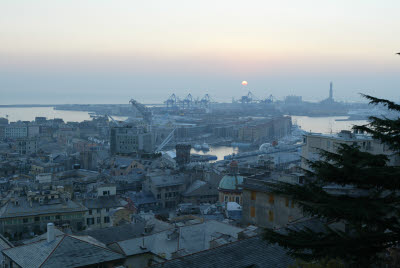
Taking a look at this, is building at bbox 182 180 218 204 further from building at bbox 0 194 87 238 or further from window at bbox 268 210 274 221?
window at bbox 268 210 274 221

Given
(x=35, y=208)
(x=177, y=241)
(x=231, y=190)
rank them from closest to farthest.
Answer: (x=177, y=241) < (x=35, y=208) < (x=231, y=190)

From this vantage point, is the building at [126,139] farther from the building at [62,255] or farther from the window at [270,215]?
the building at [62,255]

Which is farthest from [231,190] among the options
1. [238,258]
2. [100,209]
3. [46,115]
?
[46,115]

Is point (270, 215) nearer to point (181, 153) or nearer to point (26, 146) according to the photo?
point (181, 153)

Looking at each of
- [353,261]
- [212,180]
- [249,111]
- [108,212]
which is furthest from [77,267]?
[249,111]

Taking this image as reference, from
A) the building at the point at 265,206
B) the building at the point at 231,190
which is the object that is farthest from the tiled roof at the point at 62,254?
the building at the point at 231,190

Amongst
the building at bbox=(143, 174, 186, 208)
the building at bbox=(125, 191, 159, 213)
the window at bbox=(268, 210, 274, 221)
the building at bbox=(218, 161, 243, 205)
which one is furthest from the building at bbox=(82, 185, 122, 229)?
the window at bbox=(268, 210, 274, 221)
